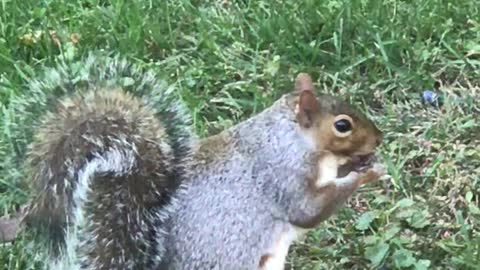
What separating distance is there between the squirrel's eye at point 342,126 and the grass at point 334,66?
417mm

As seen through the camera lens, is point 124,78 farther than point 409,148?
No

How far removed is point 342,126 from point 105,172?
0.50 metres

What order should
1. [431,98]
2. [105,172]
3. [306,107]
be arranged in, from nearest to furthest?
1. [105,172]
2. [306,107]
3. [431,98]

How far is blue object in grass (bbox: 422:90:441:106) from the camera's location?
11.8ft

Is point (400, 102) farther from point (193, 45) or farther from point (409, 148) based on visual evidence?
point (193, 45)

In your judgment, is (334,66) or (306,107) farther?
(334,66)

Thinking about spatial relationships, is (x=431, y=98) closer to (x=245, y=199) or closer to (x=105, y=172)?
(x=245, y=199)

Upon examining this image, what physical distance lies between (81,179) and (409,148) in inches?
43.1

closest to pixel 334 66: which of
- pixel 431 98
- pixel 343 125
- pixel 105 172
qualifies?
pixel 431 98

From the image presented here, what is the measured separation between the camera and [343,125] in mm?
2789

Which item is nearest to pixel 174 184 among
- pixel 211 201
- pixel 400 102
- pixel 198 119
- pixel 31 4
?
pixel 211 201

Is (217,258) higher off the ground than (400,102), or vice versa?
(217,258)

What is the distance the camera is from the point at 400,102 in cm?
360

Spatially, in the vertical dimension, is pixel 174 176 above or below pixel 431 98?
above
